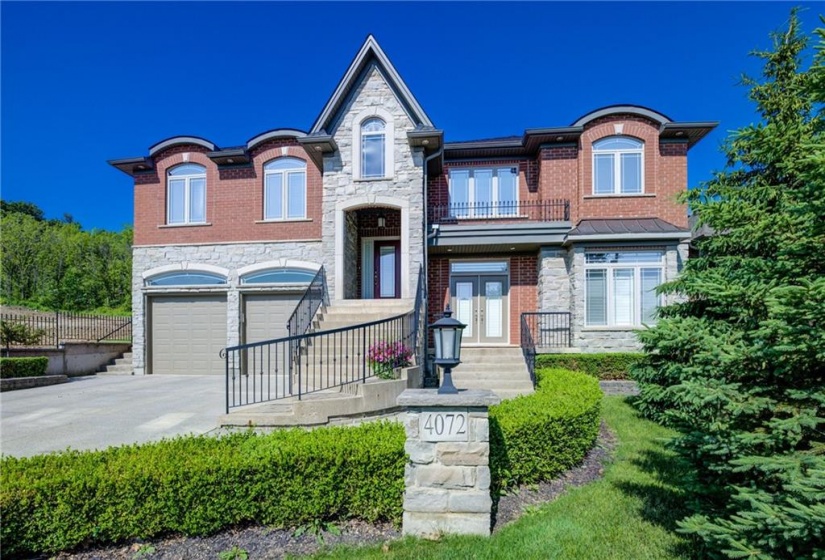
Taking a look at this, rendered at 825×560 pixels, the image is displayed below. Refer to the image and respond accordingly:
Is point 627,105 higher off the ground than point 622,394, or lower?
higher

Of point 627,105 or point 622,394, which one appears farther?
point 627,105

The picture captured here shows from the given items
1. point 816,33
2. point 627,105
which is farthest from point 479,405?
point 627,105

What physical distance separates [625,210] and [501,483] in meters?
10.1

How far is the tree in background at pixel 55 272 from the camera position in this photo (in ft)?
89.4

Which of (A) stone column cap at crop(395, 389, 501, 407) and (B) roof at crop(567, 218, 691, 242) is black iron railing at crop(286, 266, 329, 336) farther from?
(B) roof at crop(567, 218, 691, 242)

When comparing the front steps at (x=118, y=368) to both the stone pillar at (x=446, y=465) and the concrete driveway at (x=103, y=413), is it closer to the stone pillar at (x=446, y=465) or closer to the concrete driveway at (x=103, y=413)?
the concrete driveway at (x=103, y=413)

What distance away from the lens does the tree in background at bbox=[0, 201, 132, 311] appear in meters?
27.2

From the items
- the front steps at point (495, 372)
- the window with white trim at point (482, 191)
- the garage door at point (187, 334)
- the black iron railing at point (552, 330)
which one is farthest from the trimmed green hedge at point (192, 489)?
the window with white trim at point (482, 191)

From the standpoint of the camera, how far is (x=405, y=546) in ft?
12.0

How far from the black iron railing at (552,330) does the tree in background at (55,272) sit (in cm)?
2823

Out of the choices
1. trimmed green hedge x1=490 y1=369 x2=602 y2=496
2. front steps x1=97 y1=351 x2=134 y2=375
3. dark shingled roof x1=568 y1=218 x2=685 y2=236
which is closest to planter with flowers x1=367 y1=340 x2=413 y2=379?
trimmed green hedge x1=490 y1=369 x2=602 y2=496

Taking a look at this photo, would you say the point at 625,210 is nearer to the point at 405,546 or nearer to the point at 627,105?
the point at 627,105

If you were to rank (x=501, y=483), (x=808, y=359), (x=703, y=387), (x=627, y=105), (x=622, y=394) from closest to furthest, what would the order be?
(x=808, y=359) → (x=703, y=387) → (x=501, y=483) → (x=622, y=394) → (x=627, y=105)

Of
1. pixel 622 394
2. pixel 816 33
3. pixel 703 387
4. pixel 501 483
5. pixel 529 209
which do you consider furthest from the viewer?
pixel 529 209
